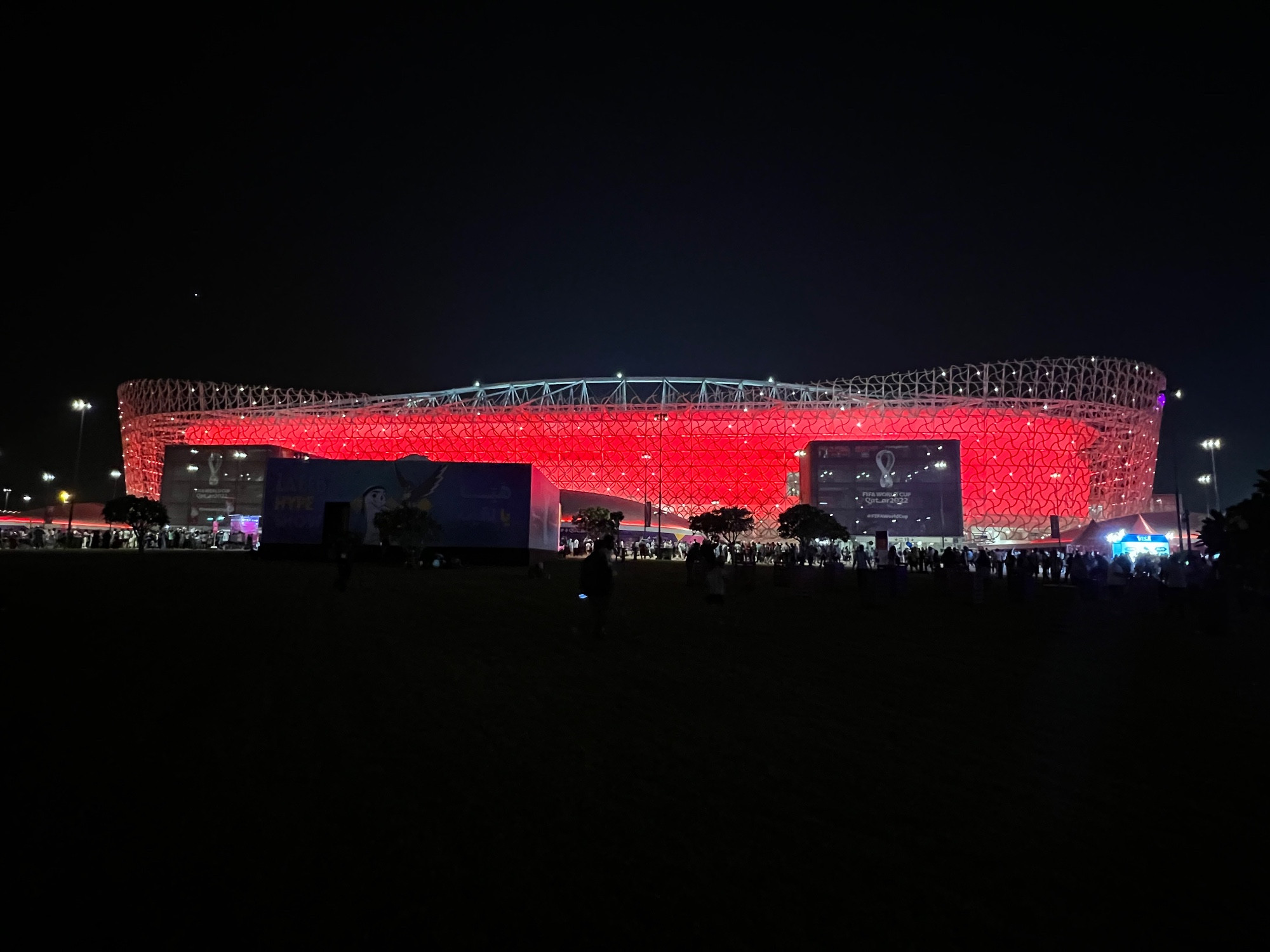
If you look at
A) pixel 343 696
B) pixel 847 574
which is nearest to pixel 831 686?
pixel 343 696

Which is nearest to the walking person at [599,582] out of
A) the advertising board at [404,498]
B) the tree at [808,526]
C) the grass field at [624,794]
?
the grass field at [624,794]

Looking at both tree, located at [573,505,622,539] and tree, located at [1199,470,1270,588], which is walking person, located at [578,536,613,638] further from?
tree, located at [573,505,622,539]

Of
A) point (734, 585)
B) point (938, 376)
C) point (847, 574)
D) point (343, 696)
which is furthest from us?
point (938, 376)

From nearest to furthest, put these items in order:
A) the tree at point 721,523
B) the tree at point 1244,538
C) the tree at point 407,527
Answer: the tree at point 1244,538
the tree at point 407,527
the tree at point 721,523

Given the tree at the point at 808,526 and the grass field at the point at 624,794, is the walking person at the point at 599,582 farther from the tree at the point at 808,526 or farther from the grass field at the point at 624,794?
the tree at the point at 808,526

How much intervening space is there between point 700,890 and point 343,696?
4053mm

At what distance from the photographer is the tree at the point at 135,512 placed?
38.4 metres

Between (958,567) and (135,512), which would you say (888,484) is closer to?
(958,567)

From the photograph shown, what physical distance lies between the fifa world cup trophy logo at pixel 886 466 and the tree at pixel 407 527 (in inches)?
1350

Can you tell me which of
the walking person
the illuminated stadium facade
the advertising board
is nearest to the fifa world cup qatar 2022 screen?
the illuminated stadium facade

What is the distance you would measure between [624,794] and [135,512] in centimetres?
4300

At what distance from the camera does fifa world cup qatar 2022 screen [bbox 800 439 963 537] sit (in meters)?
50.3

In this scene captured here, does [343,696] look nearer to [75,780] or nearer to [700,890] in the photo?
[75,780]

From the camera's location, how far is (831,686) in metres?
6.97
